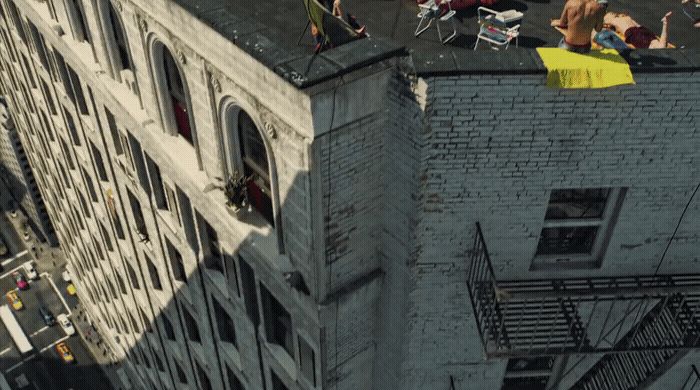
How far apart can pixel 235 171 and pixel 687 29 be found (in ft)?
37.4

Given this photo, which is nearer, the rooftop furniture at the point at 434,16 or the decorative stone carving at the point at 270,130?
the decorative stone carving at the point at 270,130

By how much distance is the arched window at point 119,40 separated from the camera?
1804 centimetres

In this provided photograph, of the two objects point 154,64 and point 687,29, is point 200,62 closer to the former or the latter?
point 154,64

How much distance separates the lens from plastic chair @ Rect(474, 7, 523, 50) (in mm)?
13141

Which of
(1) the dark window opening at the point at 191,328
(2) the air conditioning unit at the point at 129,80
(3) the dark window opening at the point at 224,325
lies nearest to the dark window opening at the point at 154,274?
(1) the dark window opening at the point at 191,328

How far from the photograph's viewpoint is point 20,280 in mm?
85125

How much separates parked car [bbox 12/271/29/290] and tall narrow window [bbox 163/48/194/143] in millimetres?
79359

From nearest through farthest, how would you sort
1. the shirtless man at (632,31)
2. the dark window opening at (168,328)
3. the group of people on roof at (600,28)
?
1. the group of people on roof at (600,28)
2. the shirtless man at (632,31)
3. the dark window opening at (168,328)

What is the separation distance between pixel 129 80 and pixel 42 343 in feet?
236

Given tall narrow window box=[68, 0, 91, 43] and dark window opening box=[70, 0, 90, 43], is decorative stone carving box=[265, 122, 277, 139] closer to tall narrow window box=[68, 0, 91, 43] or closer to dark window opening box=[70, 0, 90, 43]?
tall narrow window box=[68, 0, 91, 43]

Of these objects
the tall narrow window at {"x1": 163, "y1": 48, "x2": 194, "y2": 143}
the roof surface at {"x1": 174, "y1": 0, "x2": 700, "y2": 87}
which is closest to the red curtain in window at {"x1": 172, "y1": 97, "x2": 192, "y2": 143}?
the tall narrow window at {"x1": 163, "y1": 48, "x2": 194, "y2": 143}

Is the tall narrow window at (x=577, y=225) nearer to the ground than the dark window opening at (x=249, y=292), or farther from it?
farther from it

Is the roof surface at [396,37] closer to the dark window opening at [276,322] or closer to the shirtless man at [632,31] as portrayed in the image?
the shirtless man at [632,31]

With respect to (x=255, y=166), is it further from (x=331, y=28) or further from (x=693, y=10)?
(x=693, y=10)
